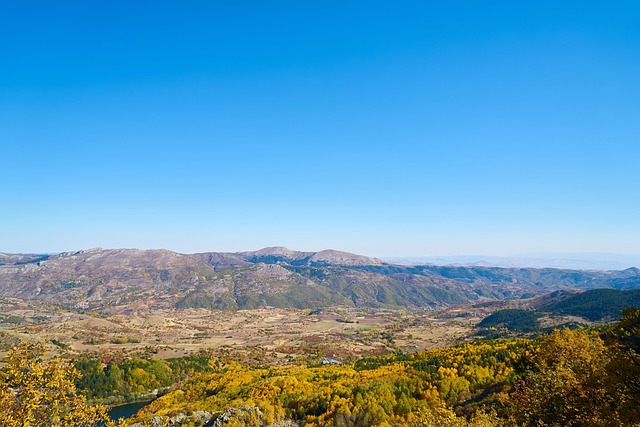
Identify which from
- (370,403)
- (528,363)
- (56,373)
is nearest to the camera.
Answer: (56,373)

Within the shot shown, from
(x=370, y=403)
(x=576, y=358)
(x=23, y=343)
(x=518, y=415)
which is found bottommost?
(x=370, y=403)

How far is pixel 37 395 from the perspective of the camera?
20812 millimetres

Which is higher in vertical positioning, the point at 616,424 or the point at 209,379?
the point at 616,424

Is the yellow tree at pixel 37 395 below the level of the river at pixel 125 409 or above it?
above

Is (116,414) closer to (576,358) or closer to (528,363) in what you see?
(528,363)

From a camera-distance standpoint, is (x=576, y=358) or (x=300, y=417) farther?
(x=300, y=417)

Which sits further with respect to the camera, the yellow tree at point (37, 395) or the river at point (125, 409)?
the river at point (125, 409)

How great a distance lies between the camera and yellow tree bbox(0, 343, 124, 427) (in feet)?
66.6

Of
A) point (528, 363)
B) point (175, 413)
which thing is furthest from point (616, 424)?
point (175, 413)

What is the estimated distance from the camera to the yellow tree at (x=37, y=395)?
20.3 meters

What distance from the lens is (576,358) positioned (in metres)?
40.6

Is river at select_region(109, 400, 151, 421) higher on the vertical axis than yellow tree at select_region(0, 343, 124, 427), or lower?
lower

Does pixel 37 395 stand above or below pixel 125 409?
above

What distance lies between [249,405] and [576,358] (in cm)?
9511
